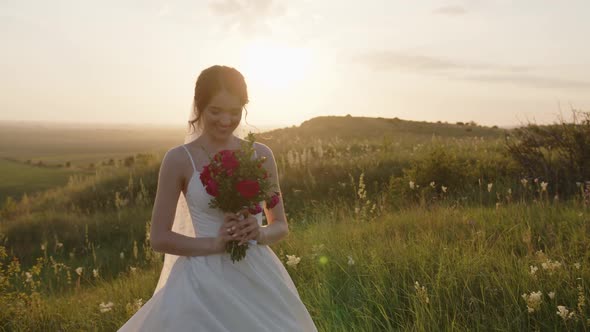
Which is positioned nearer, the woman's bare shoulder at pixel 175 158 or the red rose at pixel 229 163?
the red rose at pixel 229 163

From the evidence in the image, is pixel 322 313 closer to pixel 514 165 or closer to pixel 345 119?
pixel 514 165

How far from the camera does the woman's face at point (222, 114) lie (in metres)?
3.04

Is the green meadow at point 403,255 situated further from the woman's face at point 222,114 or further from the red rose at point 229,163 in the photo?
the red rose at point 229,163

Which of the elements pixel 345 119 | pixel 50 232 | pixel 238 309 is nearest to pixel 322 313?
pixel 238 309

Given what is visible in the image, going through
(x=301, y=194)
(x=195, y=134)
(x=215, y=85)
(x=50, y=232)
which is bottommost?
(x=50, y=232)

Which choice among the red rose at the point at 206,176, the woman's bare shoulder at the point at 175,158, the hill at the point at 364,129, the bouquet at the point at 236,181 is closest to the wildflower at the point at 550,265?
the bouquet at the point at 236,181

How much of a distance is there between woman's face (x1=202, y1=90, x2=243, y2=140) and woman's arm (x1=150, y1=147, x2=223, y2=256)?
25 cm

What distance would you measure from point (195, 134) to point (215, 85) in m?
0.51

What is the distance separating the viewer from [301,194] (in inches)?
414

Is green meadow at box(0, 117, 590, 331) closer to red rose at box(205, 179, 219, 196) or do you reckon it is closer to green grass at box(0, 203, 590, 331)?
green grass at box(0, 203, 590, 331)

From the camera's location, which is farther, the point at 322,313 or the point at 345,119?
the point at 345,119

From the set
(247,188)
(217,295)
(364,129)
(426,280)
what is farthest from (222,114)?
(364,129)

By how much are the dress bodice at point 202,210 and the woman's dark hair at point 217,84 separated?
1.33 feet

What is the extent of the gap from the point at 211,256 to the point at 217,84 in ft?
3.37
